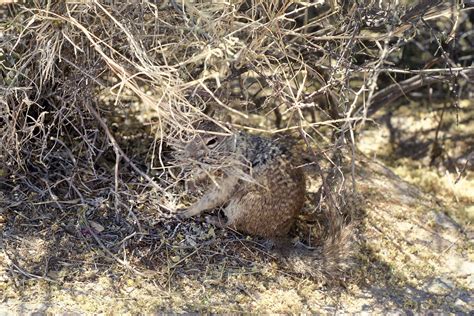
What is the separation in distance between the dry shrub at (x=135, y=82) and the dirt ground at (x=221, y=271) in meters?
0.06

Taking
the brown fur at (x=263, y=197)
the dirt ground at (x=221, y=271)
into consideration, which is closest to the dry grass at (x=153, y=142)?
the dirt ground at (x=221, y=271)

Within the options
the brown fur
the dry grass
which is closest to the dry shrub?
the dry grass

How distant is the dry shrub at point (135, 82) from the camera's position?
462 cm

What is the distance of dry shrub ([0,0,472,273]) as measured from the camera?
462 cm

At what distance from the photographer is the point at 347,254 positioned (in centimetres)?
518

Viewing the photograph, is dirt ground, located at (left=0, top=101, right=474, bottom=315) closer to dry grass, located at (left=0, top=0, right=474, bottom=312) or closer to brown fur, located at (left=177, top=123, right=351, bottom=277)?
dry grass, located at (left=0, top=0, right=474, bottom=312)

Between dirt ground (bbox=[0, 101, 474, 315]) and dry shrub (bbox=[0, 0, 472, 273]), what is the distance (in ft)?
0.20

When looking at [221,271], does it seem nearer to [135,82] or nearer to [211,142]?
[211,142]

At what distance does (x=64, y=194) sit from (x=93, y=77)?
3.65ft

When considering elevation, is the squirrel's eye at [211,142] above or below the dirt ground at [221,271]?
above

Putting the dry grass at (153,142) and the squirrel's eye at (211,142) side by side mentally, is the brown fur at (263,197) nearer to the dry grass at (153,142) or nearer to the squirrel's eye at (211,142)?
the squirrel's eye at (211,142)

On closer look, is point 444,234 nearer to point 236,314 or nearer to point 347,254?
point 347,254

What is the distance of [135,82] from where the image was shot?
15.0ft

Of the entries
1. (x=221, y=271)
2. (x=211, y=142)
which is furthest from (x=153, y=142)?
(x=221, y=271)
